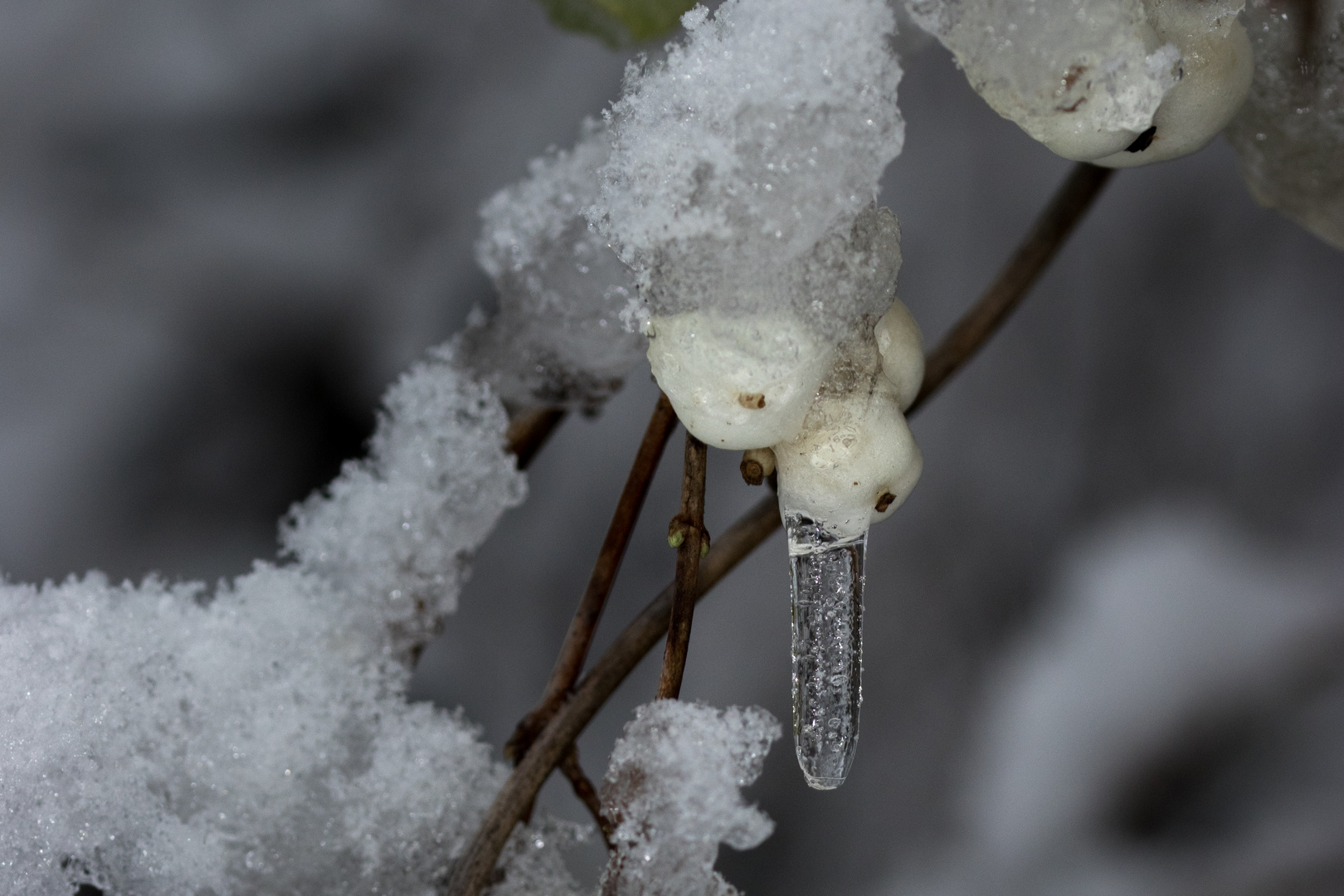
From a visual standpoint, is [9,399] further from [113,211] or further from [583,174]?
[583,174]

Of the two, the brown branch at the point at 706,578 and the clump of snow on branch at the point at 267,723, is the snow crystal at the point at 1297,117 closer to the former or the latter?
the brown branch at the point at 706,578

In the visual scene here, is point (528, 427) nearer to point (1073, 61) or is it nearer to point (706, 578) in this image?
point (706, 578)

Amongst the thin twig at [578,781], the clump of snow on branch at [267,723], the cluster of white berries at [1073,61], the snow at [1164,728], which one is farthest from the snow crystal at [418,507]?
the snow at [1164,728]

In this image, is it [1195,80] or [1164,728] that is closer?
[1195,80]

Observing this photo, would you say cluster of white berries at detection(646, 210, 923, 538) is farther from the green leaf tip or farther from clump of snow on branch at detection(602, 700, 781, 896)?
the green leaf tip

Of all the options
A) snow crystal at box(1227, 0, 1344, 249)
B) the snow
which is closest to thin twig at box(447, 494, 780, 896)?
snow crystal at box(1227, 0, 1344, 249)

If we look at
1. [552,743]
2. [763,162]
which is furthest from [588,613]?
[763,162]
